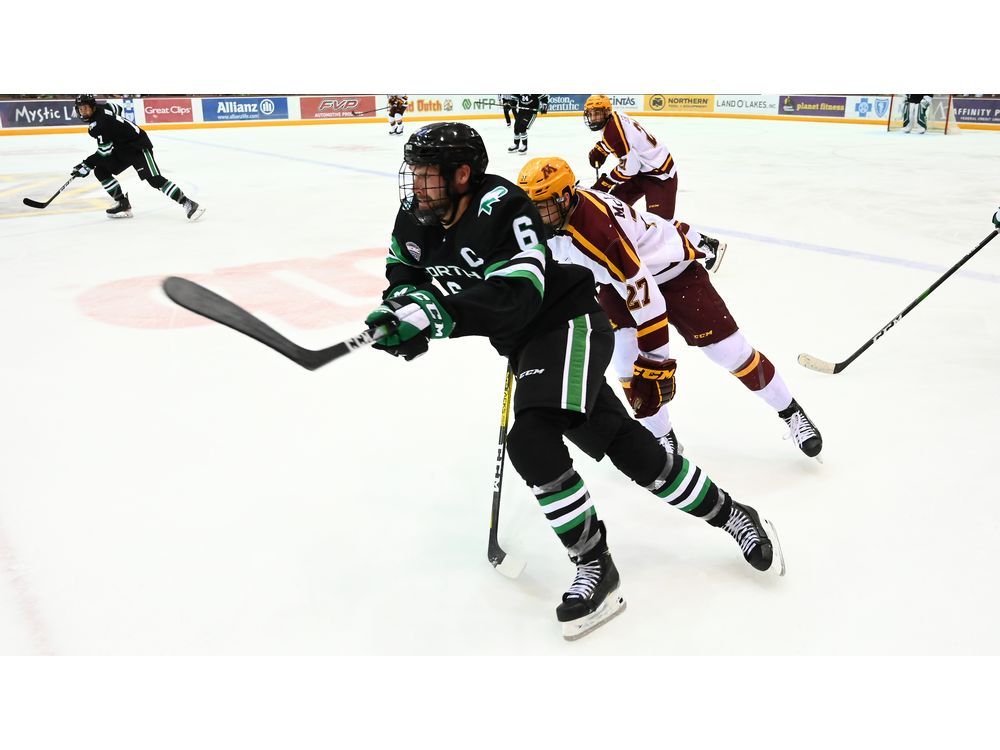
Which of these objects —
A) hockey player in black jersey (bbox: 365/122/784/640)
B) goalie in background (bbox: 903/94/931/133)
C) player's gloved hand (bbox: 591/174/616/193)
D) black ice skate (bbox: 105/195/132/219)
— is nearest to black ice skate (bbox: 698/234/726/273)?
player's gloved hand (bbox: 591/174/616/193)

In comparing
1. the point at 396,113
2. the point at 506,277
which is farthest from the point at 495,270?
the point at 396,113

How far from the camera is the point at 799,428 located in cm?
265

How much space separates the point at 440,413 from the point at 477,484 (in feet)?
1.98

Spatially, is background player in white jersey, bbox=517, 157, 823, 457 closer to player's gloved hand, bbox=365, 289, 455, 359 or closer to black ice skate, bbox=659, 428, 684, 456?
black ice skate, bbox=659, 428, 684, 456

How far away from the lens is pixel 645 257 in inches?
94.7

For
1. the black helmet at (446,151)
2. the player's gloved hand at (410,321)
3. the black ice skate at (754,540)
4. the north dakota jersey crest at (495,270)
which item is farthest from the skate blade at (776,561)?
the black helmet at (446,151)

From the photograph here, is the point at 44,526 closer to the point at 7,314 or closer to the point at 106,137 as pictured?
the point at 7,314

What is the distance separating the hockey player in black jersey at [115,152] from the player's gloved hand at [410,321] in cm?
596

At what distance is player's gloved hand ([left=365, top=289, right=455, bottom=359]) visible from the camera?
5.13 feet

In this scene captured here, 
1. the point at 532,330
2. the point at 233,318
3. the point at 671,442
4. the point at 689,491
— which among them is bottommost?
the point at 671,442

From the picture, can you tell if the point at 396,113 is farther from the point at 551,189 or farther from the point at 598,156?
the point at 551,189

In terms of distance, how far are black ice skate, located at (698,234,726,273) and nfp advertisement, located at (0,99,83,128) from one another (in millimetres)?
13849

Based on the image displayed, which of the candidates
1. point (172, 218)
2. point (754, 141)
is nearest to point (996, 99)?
point (754, 141)

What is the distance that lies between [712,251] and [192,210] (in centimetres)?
446
